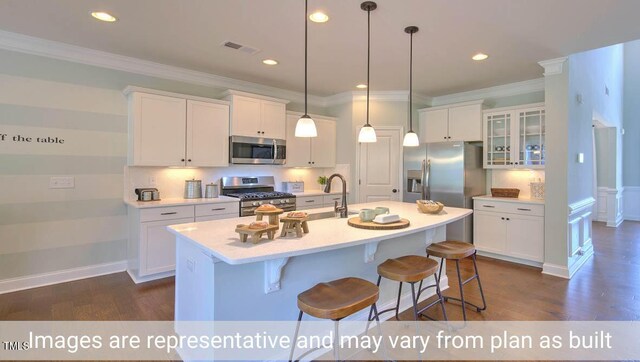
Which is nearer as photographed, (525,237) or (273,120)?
(525,237)

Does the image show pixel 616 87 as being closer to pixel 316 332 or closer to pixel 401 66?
pixel 401 66

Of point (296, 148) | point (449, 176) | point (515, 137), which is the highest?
point (515, 137)

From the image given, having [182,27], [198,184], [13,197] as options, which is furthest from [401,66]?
[13,197]

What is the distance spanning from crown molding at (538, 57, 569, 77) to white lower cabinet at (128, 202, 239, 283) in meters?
4.41

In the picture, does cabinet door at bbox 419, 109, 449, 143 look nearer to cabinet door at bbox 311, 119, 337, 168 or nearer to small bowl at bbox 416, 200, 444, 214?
cabinet door at bbox 311, 119, 337, 168

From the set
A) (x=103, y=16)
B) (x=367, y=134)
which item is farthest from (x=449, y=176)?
(x=103, y=16)

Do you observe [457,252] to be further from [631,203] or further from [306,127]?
[631,203]

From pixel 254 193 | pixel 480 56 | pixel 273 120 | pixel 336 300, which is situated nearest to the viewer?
pixel 336 300

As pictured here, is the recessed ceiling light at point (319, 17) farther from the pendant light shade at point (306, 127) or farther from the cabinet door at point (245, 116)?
the cabinet door at point (245, 116)

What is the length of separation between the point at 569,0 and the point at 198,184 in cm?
415

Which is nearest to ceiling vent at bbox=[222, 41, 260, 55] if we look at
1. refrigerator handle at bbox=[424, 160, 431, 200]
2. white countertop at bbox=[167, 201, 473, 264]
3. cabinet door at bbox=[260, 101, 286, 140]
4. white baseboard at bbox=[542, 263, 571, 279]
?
cabinet door at bbox=[260, 101, 286, 140]

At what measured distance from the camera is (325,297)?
5.71 feet

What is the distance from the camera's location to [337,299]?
67.2 inches

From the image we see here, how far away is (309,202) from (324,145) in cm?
112
